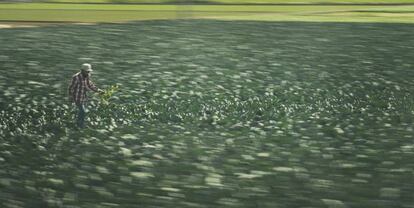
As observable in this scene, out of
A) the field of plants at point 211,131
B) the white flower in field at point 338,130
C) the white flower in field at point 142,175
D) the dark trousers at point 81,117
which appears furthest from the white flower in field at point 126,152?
the white flower in field at point 338,130

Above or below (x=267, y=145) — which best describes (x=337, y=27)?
above

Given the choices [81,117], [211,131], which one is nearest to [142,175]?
[81,117]

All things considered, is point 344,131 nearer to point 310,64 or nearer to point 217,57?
point 310,64

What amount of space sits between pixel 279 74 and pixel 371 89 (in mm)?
6248

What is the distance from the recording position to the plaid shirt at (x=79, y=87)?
1834 centimetres

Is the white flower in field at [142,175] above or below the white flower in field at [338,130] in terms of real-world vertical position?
below

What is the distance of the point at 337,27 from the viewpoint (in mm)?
62219

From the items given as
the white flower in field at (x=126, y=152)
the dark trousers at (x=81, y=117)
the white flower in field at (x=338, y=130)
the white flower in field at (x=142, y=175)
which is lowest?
the white flower in field at (x=142, y=175)

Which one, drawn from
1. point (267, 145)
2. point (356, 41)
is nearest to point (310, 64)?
point (356, 41)

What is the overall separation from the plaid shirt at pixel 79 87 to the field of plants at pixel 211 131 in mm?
1229

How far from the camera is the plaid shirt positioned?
60.2 feet

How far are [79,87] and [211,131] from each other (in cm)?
454

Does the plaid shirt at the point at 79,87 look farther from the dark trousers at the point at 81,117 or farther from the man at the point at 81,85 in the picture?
the dark trousers at the point at 81,117

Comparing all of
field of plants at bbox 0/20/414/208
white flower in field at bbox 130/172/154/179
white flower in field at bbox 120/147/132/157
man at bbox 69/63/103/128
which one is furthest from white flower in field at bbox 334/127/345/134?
man at bbox 69/63/103/128
